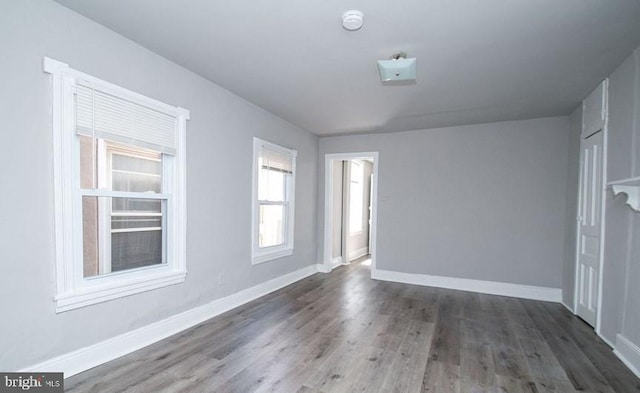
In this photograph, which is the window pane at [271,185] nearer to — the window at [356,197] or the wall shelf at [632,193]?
the window at [356,197]

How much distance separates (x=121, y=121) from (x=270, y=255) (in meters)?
2.52

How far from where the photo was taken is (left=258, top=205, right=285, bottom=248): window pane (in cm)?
420

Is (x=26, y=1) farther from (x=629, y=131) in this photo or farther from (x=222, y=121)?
(x=629, y=131)

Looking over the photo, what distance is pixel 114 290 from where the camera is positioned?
7.54ft

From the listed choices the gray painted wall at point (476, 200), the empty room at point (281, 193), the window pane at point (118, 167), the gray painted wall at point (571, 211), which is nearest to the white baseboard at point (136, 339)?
the empty room at point (281, 193)

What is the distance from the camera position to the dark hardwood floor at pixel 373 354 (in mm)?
2078

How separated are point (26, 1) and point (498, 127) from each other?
5.22 m

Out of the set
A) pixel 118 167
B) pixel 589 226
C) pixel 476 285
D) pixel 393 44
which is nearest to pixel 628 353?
pixel 589 226

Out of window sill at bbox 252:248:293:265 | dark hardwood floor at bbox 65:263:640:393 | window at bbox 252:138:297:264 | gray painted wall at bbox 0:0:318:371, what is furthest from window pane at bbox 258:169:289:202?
dark hardwood floor at bbox 65:263:640:393

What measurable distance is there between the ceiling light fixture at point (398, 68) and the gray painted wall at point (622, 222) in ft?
5.92

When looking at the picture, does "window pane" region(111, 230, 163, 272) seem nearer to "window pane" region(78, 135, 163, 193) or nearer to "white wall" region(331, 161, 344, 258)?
"window pane" region(78, 135, 163, 193)

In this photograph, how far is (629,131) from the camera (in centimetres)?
256

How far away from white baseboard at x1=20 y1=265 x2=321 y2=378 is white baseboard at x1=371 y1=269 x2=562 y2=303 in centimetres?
239

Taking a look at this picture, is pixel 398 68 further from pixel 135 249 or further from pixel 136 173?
pixel 135 249
